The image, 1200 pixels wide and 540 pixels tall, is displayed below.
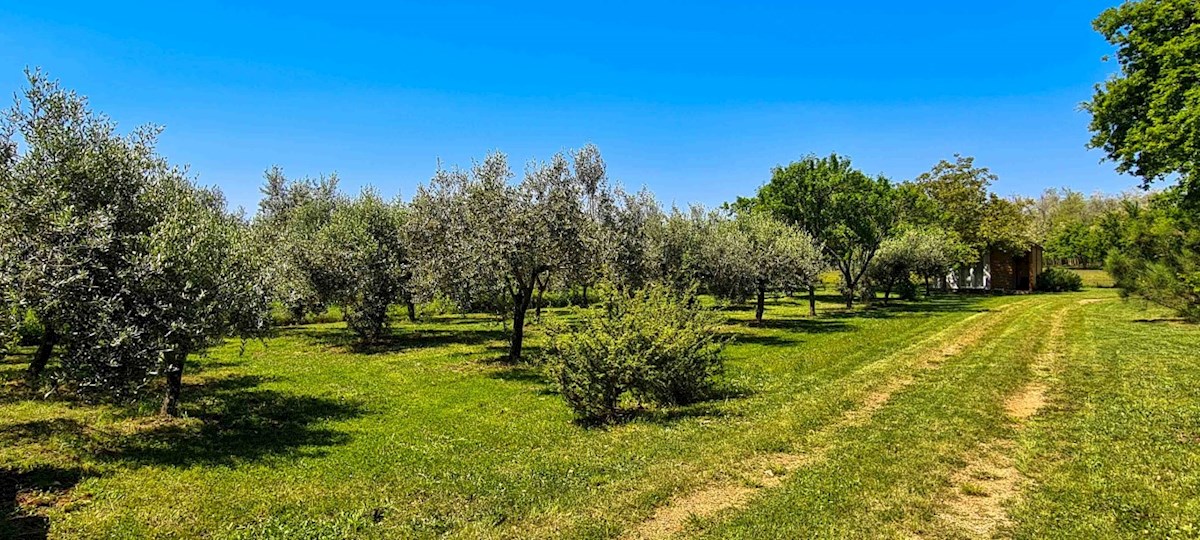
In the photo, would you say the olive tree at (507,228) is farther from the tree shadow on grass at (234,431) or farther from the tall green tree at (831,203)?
the tall green tree at (831,203)

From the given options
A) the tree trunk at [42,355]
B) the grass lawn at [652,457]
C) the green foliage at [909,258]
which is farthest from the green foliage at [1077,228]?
the tree trunk at [42,355]

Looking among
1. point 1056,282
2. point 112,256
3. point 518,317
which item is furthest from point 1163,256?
point 1056,282

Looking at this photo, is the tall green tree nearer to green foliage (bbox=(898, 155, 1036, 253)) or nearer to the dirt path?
green foliage (bbox=(898, 155, 1036, 253))

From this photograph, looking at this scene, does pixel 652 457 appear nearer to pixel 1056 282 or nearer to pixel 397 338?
pixel 397 338

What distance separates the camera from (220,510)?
7.94 meters

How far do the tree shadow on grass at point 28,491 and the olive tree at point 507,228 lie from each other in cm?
1276

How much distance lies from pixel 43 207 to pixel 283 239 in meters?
11.7

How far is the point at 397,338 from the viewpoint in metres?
31.1

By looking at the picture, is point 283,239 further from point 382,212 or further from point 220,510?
point 220,510

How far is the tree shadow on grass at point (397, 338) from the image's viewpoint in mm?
27266

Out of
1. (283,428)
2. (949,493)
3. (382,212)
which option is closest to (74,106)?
(283,428)

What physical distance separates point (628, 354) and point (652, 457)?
3.39m

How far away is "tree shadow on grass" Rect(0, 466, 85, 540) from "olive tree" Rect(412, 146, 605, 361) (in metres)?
12.8

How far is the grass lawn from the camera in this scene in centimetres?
685
